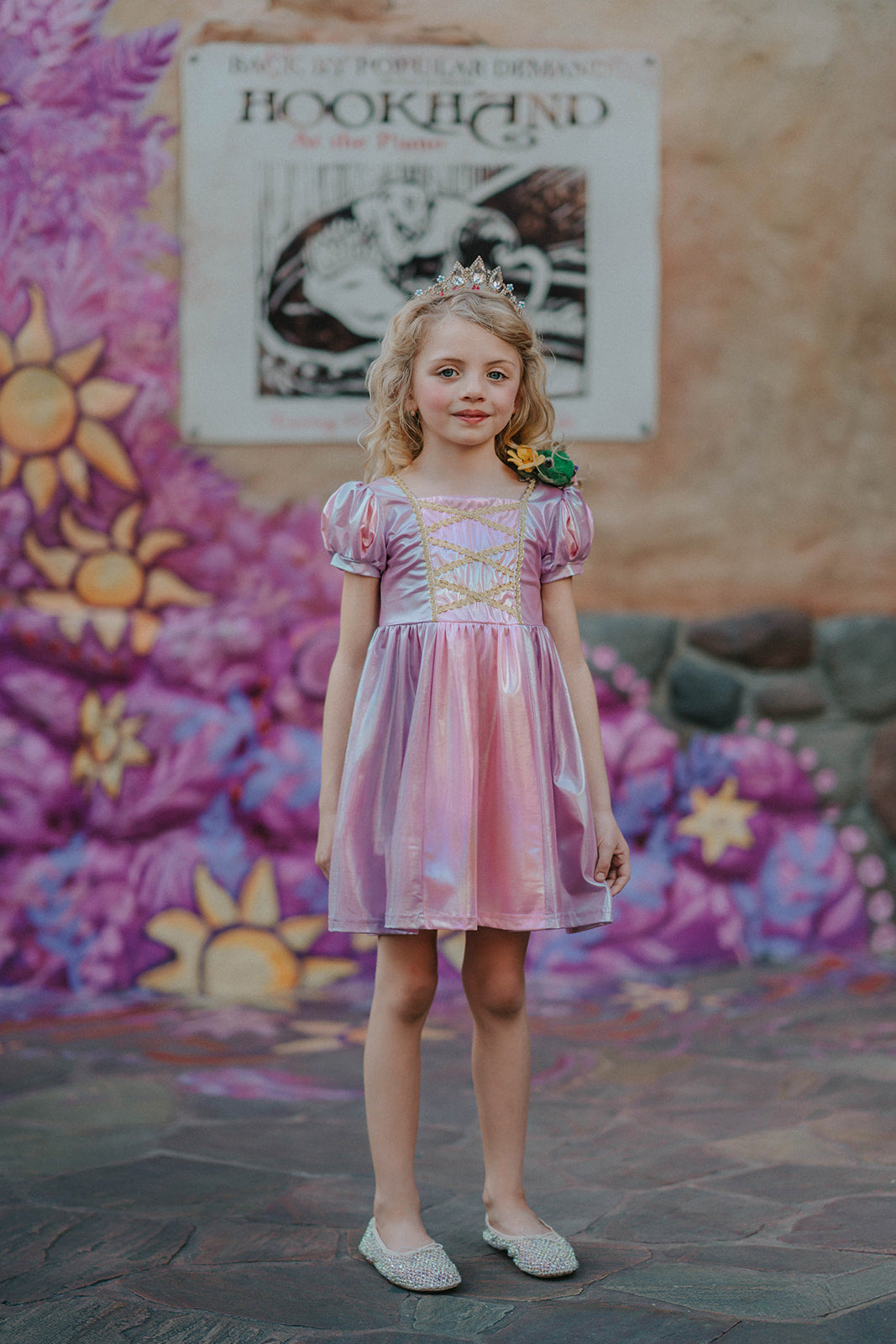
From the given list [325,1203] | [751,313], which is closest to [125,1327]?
[325,1203]

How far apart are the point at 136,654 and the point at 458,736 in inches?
75.9

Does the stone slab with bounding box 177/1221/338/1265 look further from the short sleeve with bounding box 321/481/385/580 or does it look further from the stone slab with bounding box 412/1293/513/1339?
the short sleeve with bounding box 321/481/385/580

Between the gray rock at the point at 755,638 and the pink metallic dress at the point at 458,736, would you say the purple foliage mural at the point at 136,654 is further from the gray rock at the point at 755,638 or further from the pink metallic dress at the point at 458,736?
the pink metallic dress at the point at 458,736

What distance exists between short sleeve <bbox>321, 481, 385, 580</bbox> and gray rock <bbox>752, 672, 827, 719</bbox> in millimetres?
2024

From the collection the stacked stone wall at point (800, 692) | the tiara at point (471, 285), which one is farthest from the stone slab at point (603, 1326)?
the stacked stone wall at point (800, 692)

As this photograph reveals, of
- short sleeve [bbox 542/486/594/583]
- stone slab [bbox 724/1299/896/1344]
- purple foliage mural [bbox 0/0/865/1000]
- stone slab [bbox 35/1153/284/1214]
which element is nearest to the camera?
stone slab [bbox 724/1299/896/1344]

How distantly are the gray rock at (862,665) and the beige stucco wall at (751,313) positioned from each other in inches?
3.6

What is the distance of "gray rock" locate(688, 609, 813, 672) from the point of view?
12.3 ft

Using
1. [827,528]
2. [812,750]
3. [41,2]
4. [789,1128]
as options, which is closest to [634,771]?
[812,750]

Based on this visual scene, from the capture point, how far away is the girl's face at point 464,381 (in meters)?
1.97

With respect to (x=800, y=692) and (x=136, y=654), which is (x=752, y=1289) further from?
(x=136, y=654)

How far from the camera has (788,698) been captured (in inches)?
148

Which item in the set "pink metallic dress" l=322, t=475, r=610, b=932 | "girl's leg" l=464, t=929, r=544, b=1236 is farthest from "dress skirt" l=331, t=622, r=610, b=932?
"girl's leg" l=464, t=929, r=544, b=1236

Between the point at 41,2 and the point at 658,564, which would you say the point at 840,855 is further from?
the point at 41,2
